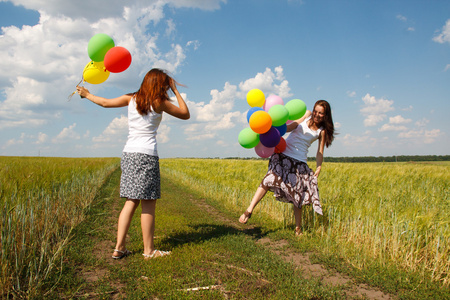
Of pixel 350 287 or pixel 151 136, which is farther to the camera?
pixel 151 136

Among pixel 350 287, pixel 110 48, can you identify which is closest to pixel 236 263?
pixel 350 287

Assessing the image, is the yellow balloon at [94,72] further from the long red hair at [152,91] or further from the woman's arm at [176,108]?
the woman's arm at [176,108]

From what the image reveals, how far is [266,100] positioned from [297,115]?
60cm

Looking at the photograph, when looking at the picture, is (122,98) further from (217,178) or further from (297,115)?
(217,178)

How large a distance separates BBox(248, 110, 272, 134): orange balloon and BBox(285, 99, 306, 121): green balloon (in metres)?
0.57

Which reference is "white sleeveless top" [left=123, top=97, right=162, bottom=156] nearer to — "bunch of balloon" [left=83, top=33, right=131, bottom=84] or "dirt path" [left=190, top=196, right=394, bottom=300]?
"bunch of balloon" [left=83, top=33, right=131, bottom=84]

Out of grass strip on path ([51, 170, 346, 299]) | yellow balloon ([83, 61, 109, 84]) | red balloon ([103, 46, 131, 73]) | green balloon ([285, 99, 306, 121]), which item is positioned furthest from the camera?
green balloon ([285, 99, 306, 121])

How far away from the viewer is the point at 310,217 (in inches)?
211

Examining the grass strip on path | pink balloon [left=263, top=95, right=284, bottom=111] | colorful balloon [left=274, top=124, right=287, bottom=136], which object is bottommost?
the grass strip on path

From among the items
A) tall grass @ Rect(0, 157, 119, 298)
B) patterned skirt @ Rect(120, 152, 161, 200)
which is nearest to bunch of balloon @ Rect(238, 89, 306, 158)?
patterned skirt @ Rect(120, 152, 161, 200)

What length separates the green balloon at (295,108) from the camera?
438cm

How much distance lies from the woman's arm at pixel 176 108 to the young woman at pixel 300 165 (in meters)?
1.83

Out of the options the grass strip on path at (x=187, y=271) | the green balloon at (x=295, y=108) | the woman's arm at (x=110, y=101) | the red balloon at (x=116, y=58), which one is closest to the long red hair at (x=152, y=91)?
the woman's arm at (x=110, y=101)

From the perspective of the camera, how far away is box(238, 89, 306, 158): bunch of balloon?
4004 millimetres
